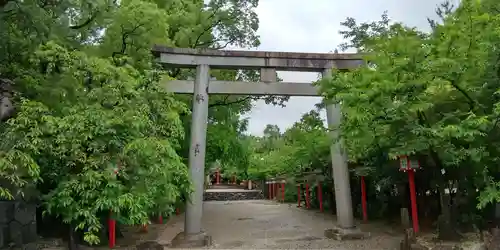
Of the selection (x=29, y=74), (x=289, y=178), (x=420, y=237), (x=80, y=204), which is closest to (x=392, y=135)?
(x=420, y=237)

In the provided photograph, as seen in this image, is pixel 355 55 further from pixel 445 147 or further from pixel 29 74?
pixel 29 74

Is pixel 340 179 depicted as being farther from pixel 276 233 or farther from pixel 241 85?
pixel 241 85

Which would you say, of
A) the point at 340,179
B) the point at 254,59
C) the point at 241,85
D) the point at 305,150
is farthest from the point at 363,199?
the point at 254,59

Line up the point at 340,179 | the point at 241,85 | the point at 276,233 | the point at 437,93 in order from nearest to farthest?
the point at 437,93, the point at 340,179, the point at 241,85, the point at 276,233

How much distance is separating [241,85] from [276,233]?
4.60 meters

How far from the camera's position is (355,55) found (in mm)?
11945

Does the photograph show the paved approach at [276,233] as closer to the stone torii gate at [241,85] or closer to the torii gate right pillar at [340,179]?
the torii gate right pillar at [340,179]

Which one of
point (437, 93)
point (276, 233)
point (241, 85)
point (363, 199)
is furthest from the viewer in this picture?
point (363, 199)

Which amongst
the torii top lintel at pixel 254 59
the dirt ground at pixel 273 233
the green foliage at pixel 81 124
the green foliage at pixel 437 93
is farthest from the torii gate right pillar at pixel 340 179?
the green foliage at pixel 81 124

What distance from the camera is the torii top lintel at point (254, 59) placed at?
1115 centimetres

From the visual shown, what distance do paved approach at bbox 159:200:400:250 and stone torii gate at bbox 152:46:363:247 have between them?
84cm

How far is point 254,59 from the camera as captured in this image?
38.1ft

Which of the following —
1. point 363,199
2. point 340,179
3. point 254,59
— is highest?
point 254,59

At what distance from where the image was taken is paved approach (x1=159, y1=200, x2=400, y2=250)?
409 inches
